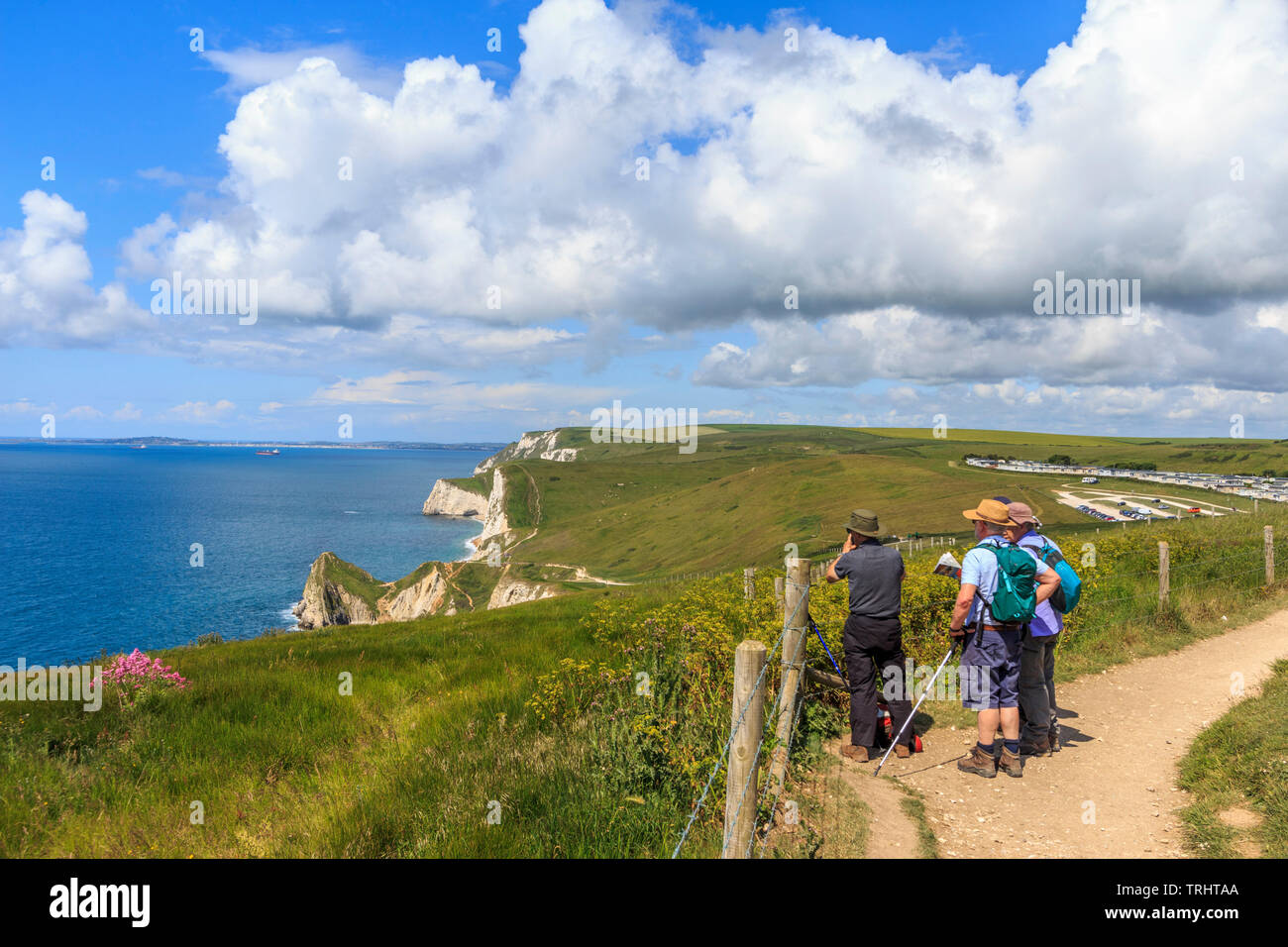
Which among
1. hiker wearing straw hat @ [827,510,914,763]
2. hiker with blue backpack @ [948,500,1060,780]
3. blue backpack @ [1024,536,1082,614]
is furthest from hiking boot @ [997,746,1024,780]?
blue backpack @ [1024,536,1082,614]

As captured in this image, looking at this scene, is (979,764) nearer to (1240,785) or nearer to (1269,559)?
(1240,785)

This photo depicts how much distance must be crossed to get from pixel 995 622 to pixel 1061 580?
3.52ft

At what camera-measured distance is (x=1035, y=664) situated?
26.6 ft

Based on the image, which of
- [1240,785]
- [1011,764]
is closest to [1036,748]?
[1011,764]

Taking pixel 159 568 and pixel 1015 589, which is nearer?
pixel 1015 589

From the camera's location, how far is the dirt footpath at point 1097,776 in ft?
20.0

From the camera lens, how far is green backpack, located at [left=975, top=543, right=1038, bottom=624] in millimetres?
7281

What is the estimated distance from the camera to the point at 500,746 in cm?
646

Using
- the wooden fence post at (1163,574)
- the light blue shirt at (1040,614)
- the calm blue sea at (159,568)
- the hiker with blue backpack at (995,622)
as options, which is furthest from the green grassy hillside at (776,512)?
the hiker with blue backpack at (995,622)

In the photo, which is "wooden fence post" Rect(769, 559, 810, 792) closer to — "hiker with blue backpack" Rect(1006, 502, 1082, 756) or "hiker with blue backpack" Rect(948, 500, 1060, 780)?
"hiker with blue backpack" Rect(948, 500, 1060, 780)
